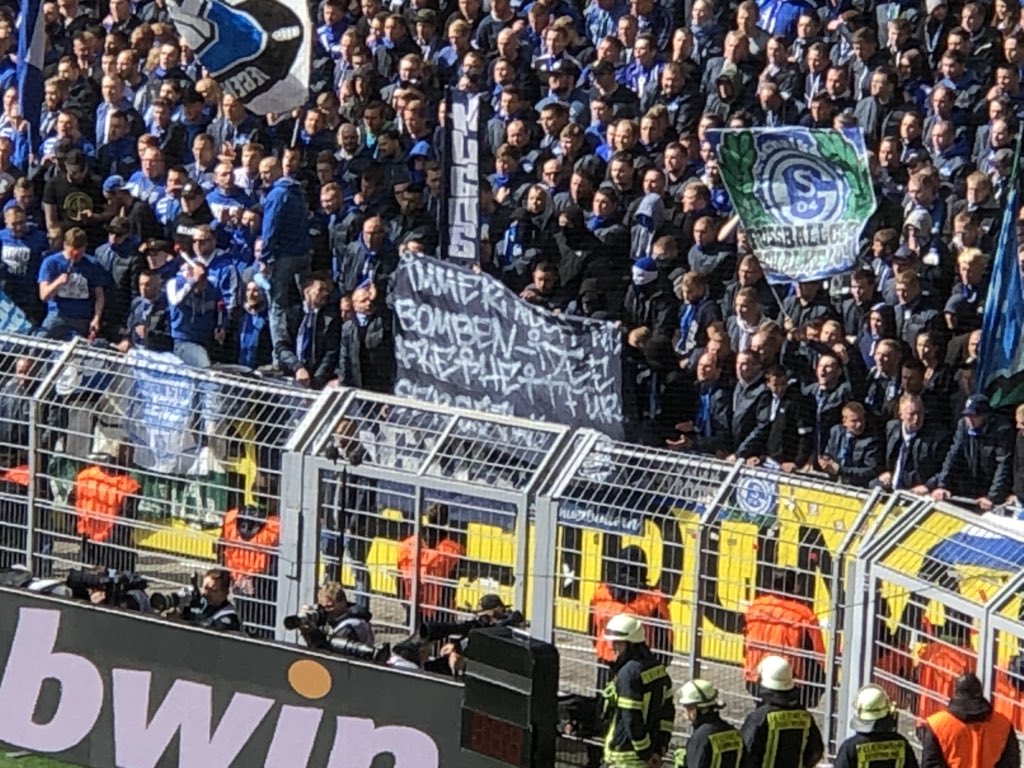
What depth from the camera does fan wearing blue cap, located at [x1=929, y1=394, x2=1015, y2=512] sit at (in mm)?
10242

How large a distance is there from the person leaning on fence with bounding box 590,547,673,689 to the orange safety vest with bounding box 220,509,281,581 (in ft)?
5.01

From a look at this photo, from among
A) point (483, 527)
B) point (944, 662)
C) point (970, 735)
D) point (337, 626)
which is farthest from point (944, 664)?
point (337, 626)

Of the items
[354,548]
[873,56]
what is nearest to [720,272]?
[873,56]

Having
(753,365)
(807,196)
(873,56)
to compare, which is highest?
(873,56)

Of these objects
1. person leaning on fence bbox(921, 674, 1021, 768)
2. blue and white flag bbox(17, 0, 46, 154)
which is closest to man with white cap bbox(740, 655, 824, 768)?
person leaning on fence bbox(921, 674, 1021, 768)

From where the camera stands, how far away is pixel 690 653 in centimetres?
844

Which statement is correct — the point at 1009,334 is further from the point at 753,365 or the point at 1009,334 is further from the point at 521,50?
the point at 521,50

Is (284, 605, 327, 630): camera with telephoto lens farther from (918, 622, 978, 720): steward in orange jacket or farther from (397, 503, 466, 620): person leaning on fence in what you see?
(918, 622, 978, 720): steward in orange jacket

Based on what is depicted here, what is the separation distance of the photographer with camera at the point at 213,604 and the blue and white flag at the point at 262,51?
442cm

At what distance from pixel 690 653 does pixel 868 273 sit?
3341mm

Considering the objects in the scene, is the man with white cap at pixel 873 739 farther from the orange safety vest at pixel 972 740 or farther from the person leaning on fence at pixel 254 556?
the person leaning on fence at pixel 254 556

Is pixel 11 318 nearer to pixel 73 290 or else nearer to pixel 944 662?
pixel 73 290

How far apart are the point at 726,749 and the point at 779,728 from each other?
0.71 feet

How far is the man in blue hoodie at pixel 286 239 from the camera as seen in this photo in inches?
496
